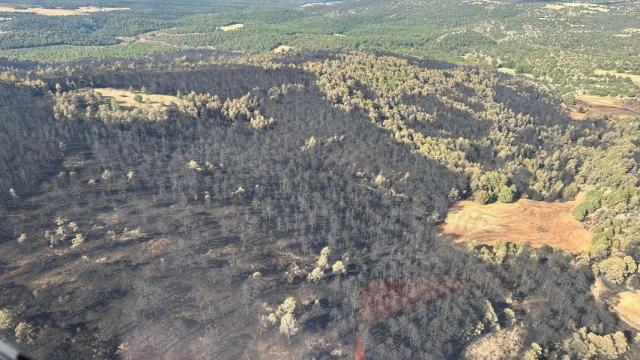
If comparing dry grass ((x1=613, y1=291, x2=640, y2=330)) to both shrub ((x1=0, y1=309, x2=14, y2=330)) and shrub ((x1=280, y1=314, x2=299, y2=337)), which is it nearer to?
shrub ((x1=280, y1=314, x2=299, y2=337))

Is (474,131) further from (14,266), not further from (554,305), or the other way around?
(14,266)

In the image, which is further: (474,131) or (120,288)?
(474,131)

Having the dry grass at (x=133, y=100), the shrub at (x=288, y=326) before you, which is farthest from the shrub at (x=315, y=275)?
the dry grass at (x=133, y=100)

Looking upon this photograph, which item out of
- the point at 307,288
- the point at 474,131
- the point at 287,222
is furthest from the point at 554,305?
the point at 474,131

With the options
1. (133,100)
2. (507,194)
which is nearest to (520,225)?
(507,194)

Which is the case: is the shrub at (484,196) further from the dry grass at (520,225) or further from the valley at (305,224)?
the dry grass at (520,225)

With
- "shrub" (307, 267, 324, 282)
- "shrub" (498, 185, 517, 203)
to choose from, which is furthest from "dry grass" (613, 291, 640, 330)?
"shrub" (307, 267, 324, 282)
